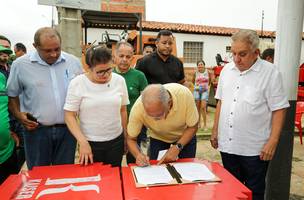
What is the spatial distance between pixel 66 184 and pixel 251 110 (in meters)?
1.36

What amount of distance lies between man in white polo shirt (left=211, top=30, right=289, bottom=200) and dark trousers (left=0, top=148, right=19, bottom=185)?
1.63 metres

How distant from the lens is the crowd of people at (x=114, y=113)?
2066 millimetres

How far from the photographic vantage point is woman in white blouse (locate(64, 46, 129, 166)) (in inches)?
77.9

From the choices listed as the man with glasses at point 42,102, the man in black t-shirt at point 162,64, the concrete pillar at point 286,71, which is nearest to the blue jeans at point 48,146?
the man with glasses at point 42,102

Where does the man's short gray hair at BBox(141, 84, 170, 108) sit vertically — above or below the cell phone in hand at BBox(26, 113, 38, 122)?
above

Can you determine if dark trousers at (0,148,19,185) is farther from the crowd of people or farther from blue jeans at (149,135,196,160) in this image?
blue jeans at (149,135,196,160)

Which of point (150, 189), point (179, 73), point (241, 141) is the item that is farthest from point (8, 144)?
point (179, 73)

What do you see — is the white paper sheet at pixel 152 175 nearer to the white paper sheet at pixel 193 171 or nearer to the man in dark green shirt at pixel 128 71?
the white paper sheet at pixel 193 171

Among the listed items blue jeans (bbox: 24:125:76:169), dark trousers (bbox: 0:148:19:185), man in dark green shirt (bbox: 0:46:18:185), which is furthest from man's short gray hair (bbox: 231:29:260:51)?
dark trousers (bbox: 0:148:19:185)

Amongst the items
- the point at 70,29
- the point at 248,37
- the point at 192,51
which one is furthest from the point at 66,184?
the point at 192,51

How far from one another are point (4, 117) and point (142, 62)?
68.2 inches

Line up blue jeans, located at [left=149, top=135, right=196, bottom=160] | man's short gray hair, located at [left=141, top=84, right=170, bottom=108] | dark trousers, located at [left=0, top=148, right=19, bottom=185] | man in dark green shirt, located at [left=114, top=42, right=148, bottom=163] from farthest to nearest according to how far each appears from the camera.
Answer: man in dark green shirt, located at [left=114, top=42, right=148, bottom=163] → blue jeans, located at [left=149, top=135, right=196, bottom=160] → dark trousers, located at [left=0, top=148, right=19, bottom=185] → man's short gray hair, located at [left=141, top=84, right=170, bottom=108]

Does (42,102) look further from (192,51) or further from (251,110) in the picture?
(192,51)

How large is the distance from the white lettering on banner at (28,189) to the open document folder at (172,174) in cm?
56
